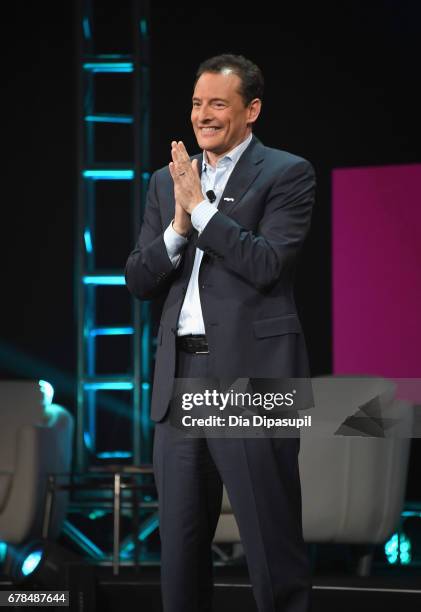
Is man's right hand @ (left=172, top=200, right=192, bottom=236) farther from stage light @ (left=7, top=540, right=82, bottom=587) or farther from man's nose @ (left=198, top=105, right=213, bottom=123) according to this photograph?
stage light @ (left=7, top=540, right=82, bottom=587)

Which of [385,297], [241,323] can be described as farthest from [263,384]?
[385,297]

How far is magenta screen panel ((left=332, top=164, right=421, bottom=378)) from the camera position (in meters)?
5.61

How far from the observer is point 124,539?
5711 mm

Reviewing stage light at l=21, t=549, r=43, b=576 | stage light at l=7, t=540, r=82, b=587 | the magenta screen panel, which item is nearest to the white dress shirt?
stage light at l=7, t=540, r=82, b=587

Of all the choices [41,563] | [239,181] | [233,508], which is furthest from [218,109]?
[41,563]

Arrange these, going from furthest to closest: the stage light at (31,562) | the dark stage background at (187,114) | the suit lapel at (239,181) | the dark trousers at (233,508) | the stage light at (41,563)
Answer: the dark stage background at (187,114), the stage light at (31,562), the stage light at (41,563), the suit lapel at (239,181), the dark trousers at (233,508)

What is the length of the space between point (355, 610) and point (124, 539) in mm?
2983

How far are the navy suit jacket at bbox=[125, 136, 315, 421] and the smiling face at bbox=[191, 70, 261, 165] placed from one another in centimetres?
8

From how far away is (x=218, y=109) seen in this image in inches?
87.8

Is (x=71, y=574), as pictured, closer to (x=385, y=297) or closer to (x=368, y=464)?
(x=368, y=464)

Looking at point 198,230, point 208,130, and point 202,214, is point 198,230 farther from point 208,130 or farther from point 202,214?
point 208,130

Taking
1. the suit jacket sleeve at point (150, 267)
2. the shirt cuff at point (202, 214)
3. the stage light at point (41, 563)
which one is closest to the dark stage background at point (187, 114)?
the stage light at point (41, 563)

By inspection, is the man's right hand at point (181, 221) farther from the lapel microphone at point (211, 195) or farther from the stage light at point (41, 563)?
the stage light at point (41, 563)

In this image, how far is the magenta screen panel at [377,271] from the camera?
5.61 m
